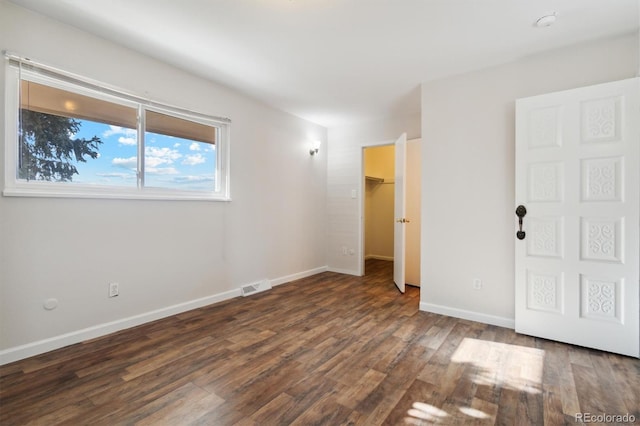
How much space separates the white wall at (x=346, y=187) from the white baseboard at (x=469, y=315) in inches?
69.9

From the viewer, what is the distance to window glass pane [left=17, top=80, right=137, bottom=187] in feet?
7.25

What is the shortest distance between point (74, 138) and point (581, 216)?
4.29m

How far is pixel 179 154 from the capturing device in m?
3.18

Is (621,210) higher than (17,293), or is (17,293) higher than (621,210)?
(621,210)

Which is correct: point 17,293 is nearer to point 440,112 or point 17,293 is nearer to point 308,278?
point 308,278

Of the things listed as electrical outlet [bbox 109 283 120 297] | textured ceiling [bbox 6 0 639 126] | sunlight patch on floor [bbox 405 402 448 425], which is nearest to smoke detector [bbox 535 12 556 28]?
textured ceiling [bbox 6 0 639 126]

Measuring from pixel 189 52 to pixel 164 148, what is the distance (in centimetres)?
98

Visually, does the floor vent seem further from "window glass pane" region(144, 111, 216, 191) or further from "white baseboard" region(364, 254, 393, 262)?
"white baseboard" region(364, 254, 393, 262)

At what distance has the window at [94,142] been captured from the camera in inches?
85.5

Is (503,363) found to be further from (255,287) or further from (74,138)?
(74,138)

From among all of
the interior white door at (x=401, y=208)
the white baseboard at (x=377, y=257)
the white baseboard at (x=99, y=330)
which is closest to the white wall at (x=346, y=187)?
the interior white door at (x=401, y=208)

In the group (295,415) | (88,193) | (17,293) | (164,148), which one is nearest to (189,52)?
(164,148)

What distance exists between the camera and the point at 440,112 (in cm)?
319

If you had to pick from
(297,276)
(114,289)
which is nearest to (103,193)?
(114,289)
